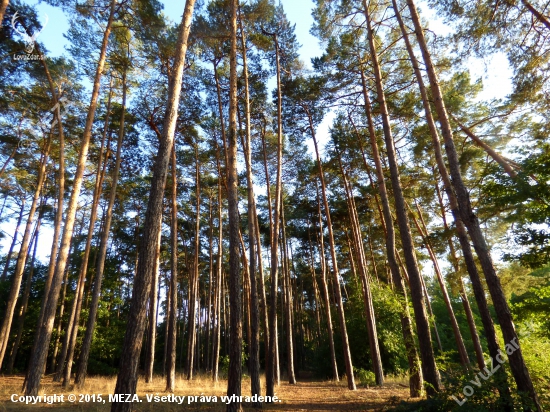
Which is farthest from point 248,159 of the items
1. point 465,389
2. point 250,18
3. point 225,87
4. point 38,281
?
point 38,281

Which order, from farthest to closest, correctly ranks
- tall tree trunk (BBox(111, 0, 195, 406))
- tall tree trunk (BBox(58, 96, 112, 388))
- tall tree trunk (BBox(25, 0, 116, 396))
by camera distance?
tall tree trunk (BBox(58, 96, 112, 388)) < tall tree trunk (BBox(25, 0, 116, 396)) < tall tree trunk (BBox(111, 0, 195, 406))

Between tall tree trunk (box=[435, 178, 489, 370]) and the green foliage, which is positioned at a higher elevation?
tall tree trunk (box=[435, 178, 489, 370])

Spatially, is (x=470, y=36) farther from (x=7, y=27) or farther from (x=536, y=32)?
(x=7, y=27)

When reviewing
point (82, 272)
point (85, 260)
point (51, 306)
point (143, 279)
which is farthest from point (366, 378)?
point (85, 260)

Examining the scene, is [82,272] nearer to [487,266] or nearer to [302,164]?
[302,164]

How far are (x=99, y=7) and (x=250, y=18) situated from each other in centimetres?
495

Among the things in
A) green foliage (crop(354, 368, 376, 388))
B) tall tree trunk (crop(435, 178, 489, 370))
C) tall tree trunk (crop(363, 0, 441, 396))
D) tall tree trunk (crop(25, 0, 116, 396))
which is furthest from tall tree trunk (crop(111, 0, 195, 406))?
green foliage (crop(354, 368, 376, 388))

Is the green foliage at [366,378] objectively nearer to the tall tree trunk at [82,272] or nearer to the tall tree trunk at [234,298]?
the tall tree trunk at [234,298]

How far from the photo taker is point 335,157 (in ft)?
46.9

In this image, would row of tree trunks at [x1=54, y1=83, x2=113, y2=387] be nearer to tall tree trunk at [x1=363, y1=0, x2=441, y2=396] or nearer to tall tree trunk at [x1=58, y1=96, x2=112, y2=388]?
tall tree trunk at [x1=58, y1=96, x2=112, y2=388]

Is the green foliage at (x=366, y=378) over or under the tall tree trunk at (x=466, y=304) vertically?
under

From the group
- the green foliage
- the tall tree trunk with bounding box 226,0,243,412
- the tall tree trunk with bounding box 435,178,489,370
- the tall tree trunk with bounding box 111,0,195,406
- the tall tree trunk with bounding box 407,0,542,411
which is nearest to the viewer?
the tall tree trunk with bounding box 111,0,195,406

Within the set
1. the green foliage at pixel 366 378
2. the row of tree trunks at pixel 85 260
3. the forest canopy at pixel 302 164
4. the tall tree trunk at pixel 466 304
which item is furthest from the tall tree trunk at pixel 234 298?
the green foliage at pixel 366 378

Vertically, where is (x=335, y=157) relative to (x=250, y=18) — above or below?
below
